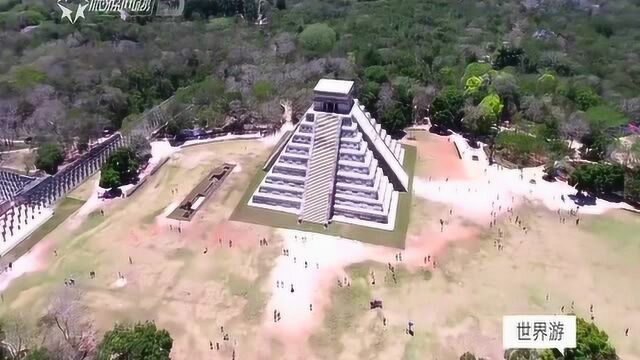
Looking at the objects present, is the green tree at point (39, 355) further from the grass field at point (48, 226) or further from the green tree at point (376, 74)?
the green tree at point (376, 74)

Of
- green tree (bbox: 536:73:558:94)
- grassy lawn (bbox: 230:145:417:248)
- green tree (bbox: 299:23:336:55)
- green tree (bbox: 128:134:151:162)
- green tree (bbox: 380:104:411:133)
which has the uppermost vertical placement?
green tree (bbox: 299:23:336:55)

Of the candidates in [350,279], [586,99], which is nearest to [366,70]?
[586,99]

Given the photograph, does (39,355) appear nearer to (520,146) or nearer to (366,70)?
(520,146)

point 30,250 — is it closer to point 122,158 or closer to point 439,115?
point 122,158

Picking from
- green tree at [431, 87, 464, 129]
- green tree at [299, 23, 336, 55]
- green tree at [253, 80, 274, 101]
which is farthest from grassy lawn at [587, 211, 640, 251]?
green tree at [299, 23, 336, 55]

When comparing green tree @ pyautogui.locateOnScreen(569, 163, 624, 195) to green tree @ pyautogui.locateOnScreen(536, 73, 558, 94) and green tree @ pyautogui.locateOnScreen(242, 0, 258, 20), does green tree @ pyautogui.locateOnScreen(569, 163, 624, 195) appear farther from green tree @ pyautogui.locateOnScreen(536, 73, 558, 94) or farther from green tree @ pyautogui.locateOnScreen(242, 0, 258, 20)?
green tree @ pyautogui.locateOnScreen(242, 0, 258, 20)

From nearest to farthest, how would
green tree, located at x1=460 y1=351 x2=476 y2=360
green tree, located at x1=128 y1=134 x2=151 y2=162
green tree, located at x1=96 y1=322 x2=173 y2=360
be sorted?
green tree, located at x1=96 y1=322 x2=173 y2=360 → green tree, located at x1=460 y1=351 x2=476 y2=360 → green tree, located at x1=128 y1=134 x2=151 y2=162

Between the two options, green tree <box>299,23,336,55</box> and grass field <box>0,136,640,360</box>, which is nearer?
grass field <box>0,136,640,360</box>
